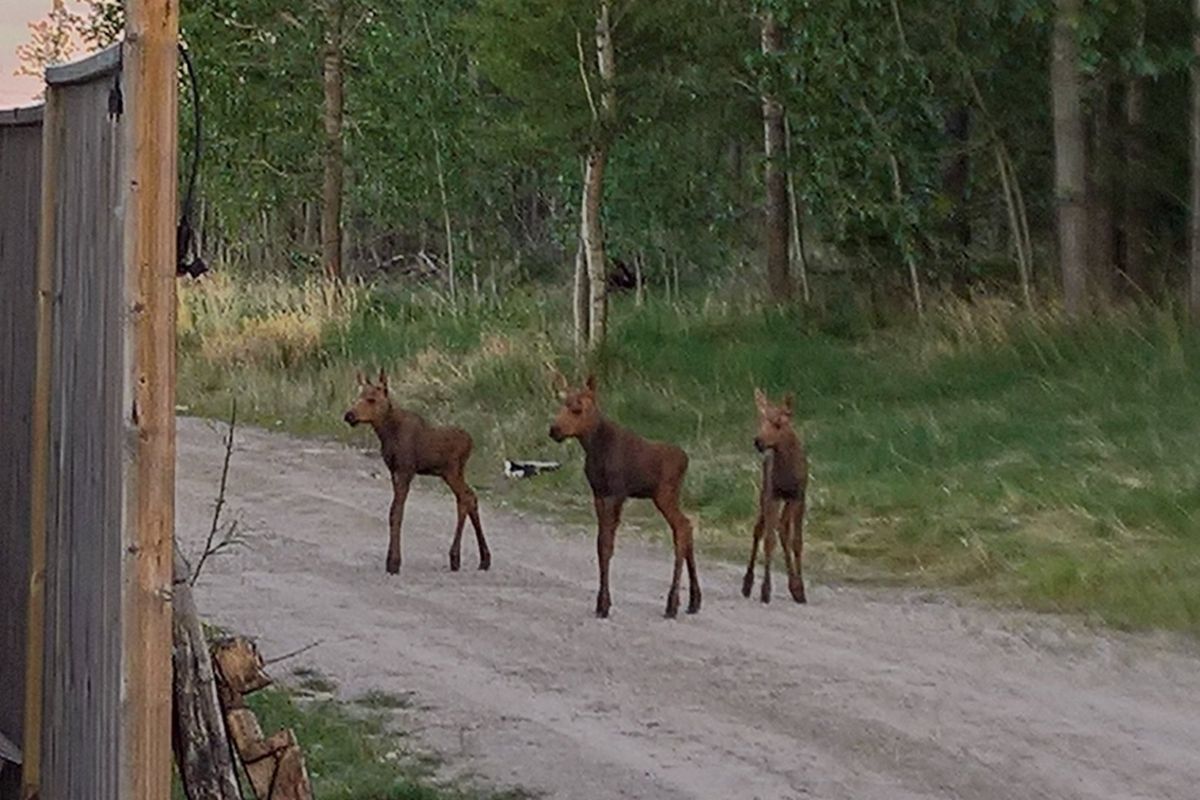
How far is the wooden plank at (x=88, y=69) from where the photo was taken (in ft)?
15.0

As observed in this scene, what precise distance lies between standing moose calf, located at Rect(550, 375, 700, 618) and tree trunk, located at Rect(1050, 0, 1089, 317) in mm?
9430

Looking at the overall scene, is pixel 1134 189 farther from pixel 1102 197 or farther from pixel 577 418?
pixel 577 418

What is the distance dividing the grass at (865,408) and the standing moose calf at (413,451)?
1872 mm

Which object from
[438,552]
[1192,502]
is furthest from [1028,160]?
[438,552]

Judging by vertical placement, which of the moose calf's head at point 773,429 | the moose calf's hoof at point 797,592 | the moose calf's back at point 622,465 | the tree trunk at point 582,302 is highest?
the tree trunk at point 582,302

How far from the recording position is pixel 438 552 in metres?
12.5

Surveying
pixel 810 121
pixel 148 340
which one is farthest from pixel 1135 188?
pixel 148 340

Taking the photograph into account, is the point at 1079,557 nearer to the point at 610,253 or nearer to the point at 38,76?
the point at 38,76

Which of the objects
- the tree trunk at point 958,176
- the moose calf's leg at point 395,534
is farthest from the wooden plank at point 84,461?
the tree trunk at point 958,176

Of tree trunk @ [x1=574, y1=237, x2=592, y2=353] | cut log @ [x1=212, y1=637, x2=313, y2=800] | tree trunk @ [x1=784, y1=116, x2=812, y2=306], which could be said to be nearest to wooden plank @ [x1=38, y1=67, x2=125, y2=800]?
cut log @ [x1=212, y1=637, x2=313, y2=800]

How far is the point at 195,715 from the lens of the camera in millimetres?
5016

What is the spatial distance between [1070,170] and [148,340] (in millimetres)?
15809

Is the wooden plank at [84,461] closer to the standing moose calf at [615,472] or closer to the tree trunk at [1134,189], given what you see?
the standing moose calf at [615,472]

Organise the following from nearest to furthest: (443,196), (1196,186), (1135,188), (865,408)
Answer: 1. (865,408)
2. (1196,186)
3. (1135,188)
4. (443,196)
